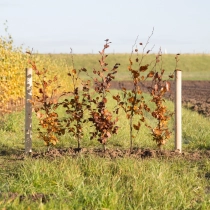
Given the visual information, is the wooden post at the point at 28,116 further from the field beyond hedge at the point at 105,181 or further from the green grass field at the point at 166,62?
the green grass field at the point at 166,62

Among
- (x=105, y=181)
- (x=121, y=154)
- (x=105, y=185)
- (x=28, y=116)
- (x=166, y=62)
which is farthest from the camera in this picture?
(x=166, y=62)

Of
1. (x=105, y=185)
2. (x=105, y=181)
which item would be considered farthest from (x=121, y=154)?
(x=105, y=185)

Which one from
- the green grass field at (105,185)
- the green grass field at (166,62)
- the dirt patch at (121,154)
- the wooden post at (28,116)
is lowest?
the dirt patch at (121,154)

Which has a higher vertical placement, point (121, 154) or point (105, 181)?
point (105, 181)

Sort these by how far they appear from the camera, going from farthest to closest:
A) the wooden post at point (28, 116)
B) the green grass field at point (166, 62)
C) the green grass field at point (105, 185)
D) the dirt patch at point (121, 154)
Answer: the green grass field at point (166, 62) → the wooden post at point (28, 116) → the dirt patch at point (121, 154) → the green grass field at point (105, 185)

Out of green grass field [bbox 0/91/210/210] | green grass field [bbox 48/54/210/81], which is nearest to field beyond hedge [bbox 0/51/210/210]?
green grass field [bbox 0/91/210/210]

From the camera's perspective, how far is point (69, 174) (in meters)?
7.50

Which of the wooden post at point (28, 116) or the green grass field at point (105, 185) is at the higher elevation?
the wooden post at point (28, 116)

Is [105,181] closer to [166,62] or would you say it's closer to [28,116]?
[28,116]

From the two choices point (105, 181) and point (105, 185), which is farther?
point (105, 181)

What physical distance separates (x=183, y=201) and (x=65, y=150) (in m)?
A: 4.85

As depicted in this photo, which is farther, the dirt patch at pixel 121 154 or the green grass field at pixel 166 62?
the green grass field at pixel 166 62

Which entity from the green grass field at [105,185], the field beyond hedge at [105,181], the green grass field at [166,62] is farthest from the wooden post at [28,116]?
the green grass field at [166,62]

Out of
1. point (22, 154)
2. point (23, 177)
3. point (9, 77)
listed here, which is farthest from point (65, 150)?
point (9, 77)
